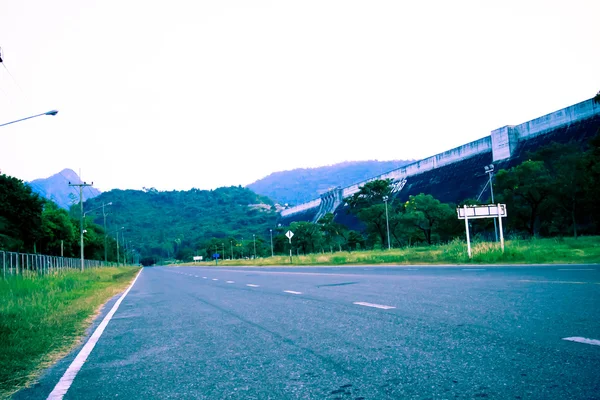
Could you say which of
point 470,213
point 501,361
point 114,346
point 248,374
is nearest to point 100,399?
point 248,374

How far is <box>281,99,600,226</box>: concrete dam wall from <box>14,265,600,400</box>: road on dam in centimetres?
5830

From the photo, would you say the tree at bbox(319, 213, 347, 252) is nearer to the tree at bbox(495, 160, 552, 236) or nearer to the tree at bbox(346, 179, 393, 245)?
the tree at bbox(346, 179, 393, 245)

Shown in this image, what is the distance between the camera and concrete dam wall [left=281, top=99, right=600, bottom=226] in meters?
60.9

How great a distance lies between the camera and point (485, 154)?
252 feet

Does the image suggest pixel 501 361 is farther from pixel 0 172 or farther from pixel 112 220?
pixel 112 220

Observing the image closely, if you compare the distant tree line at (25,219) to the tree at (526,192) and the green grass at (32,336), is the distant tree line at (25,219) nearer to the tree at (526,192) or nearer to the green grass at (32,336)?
the green grass at (32,336)

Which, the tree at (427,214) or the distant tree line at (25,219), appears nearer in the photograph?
the distant tree line at (25,219)

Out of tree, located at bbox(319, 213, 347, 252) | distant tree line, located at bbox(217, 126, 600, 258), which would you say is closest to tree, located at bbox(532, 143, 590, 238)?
distant tree line, located at bbox(217, 126, 600, 258)

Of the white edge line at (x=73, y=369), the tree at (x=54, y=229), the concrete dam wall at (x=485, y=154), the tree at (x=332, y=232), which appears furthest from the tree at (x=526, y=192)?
the tree at (x=54, y=229)

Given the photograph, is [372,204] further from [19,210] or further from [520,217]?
[19,210]

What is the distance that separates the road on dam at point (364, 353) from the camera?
402 centimetres

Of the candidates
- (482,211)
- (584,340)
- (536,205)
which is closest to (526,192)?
(536,205)

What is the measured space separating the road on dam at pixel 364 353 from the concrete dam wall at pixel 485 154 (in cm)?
5830

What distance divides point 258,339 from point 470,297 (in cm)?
474
